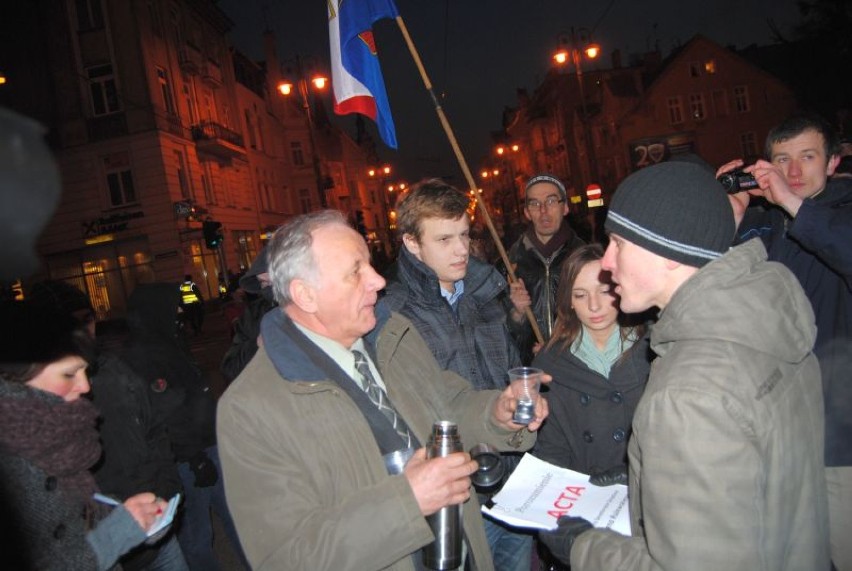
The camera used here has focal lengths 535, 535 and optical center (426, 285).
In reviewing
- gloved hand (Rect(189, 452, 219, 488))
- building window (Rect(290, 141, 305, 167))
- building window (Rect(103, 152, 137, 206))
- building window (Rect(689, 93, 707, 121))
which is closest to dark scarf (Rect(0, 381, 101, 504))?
gloved hand (Rect(189, 452, 219, 488))

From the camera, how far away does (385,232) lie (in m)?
78.9

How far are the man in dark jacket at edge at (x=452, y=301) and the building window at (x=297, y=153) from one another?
43529mm

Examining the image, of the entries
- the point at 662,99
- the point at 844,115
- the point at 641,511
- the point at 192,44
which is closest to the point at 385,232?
the point at 662,99

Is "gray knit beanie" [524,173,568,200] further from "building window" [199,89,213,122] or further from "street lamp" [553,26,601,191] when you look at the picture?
"building window" [199,89,213,122]

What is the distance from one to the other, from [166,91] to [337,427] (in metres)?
26.7

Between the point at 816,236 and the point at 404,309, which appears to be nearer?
the point at 816,236

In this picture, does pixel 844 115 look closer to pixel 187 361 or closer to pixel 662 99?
pixel 187 361

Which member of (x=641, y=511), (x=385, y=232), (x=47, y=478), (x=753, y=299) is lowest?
(x=641, y=511)

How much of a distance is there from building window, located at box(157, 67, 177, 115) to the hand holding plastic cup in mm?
25776

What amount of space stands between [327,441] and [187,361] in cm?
244

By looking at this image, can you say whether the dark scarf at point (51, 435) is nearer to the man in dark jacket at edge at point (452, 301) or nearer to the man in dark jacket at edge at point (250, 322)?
the man in dark jacket at edge at point (250, 322)

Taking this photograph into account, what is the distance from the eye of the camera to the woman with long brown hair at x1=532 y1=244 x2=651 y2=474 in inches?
111

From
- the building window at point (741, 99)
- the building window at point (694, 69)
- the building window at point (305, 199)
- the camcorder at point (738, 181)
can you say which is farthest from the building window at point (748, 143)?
the camcorder at point (738, 181)

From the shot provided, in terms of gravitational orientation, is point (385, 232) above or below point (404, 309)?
above
